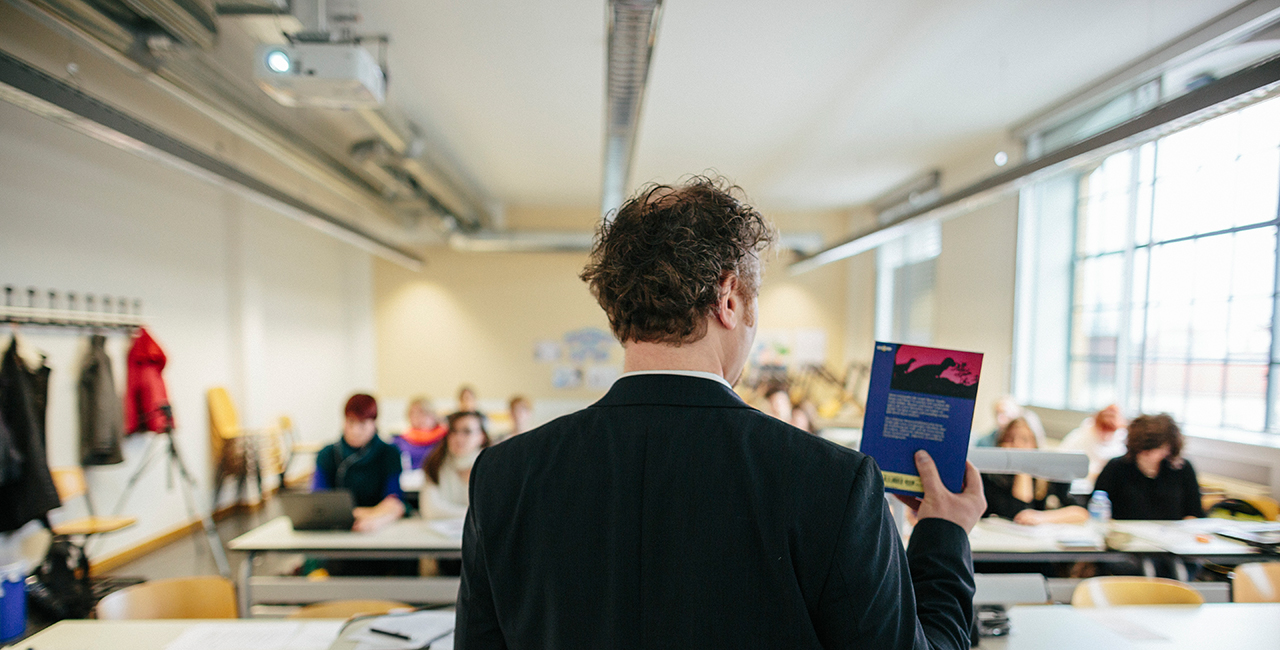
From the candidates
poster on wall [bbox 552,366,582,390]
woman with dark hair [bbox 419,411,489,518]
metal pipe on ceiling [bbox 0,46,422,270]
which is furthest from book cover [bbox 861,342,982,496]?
poster on wall [bbox 552,366,582,390]

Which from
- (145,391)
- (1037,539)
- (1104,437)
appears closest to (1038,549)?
(1037,539)

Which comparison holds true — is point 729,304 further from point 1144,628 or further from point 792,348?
point 792,348

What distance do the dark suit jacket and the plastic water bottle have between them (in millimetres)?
3514

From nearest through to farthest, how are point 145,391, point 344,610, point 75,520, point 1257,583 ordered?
point 344,610 < point 1257,583 < point 75,520 < point 145,391

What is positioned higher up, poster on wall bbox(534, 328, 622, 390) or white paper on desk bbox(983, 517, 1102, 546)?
poster on wall bbox(534, 328, 622, 390)

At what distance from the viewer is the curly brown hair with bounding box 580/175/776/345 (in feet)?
2.65

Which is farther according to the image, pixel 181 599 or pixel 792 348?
pixel 792 348

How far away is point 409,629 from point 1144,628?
2.52 meters

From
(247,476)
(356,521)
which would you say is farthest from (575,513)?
(247,476)

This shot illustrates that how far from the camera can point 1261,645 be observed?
1.91 metres

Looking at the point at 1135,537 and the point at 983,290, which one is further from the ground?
the point at 983,290

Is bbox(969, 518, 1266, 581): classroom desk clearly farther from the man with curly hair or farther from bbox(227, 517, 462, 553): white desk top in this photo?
bbox(227, 517, 462, 553): white desk top

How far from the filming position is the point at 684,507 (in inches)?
29.9

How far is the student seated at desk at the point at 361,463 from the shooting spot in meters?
3.61
